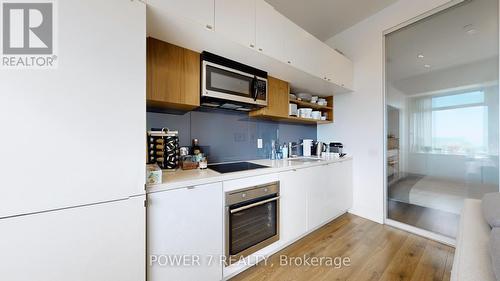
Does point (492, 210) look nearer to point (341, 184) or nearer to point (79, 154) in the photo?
point (341, 184)

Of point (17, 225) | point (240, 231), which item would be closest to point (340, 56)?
point (240, 231)

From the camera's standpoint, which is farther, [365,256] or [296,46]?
[296,46]

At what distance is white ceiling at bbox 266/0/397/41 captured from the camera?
2.27m

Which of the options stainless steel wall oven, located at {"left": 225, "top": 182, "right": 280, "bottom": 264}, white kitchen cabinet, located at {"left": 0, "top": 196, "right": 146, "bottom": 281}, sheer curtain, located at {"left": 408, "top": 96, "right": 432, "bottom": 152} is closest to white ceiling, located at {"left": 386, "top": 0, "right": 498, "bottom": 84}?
sheer curtain, located at {"left": 408, "top": 96, "right": 432, "bottom": 152}

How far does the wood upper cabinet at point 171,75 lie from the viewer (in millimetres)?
1355

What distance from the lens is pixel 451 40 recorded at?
192 centimetres

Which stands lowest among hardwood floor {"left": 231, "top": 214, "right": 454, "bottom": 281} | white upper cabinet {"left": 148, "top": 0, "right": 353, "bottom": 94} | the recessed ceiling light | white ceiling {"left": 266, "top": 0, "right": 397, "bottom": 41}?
hardwood floor {"left": 231, "top": 214, "right": 454, "bottom": 281}

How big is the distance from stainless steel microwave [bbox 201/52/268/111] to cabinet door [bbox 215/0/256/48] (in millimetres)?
284

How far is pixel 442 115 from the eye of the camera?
1.96 metres

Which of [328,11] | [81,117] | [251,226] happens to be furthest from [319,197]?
[328,11]

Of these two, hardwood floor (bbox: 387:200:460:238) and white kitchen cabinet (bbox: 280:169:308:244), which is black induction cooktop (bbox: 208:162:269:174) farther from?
hardwood floor (bbox: 387:200:460:238)

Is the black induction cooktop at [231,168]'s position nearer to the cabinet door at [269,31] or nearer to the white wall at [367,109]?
the cabinet door at [269,31]

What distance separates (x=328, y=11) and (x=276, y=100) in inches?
58.2

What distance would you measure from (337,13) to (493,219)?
267 centimetres
